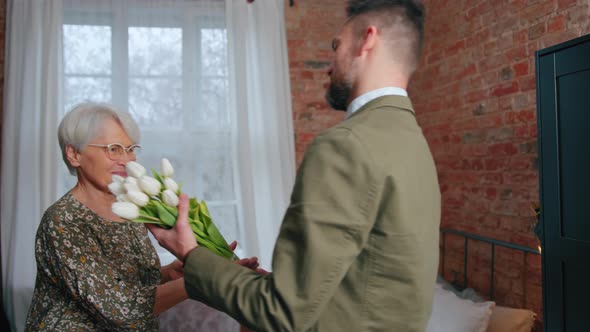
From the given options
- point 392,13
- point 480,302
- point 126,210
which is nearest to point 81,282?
point 126,210

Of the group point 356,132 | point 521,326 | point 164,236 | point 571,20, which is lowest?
point 521,326

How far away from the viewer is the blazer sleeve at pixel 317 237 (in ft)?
3.27

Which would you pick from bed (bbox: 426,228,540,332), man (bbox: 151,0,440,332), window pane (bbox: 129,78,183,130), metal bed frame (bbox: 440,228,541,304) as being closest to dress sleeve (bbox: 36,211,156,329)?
man (bbox: 151,0,440,332)

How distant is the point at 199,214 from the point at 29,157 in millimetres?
2711

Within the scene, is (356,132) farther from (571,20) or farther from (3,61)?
(3,61)

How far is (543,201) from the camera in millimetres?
2105

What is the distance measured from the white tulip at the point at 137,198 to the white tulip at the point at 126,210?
1cm

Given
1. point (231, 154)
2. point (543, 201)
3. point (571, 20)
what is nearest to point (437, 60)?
point (571, 20)

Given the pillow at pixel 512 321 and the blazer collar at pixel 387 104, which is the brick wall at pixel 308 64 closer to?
the pillow at pixel 512 321

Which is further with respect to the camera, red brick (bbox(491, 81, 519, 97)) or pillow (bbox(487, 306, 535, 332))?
red brick (bbox(491, 81, 519, 97))

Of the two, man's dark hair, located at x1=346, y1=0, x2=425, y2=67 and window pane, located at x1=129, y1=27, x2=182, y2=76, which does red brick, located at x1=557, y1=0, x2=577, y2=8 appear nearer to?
man's dark hair, located at x1=346, y1=0, x2=425, y2=67

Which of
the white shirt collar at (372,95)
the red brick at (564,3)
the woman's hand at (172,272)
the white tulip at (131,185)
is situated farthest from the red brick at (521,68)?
the white tulip at (131,185)

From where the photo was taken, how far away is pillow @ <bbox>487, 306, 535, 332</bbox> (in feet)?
8.91

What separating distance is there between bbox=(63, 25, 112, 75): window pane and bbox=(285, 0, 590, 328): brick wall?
1406mm
